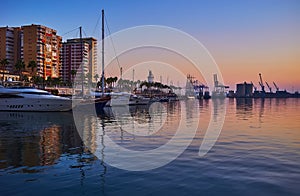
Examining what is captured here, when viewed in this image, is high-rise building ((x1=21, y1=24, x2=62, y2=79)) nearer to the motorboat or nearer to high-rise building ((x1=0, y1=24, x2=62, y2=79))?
high-rise building ((x1=0, y1=24, x2=62, y2=79))

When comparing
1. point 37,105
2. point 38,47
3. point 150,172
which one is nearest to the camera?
point 150,172

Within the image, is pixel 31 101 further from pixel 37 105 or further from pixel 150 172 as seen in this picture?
pixel 150 172

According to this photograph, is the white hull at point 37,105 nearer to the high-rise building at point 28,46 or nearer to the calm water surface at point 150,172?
the calm water surface at point 150,172

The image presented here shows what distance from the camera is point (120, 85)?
16850 cm

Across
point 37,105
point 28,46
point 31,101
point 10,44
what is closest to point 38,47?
point 28,46

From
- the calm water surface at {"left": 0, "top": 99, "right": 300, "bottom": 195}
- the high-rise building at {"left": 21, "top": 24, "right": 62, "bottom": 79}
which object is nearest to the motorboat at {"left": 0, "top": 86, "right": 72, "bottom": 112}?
the calm water surface at {"left": 0, "top": 99, "right": 300, "bottom": 195}

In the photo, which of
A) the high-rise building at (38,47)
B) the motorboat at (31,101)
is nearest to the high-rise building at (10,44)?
the high-rise building at (38,47)

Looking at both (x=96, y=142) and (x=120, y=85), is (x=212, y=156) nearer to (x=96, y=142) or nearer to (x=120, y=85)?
(x=96, y=142)

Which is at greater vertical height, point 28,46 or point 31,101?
point 28,46

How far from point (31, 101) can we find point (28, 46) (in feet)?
403

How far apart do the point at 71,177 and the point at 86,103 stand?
42030 millimetres

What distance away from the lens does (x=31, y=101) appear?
46.0 meters

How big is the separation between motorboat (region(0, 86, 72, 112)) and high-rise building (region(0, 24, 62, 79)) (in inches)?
4282

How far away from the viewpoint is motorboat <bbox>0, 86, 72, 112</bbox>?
45500 millimetres
